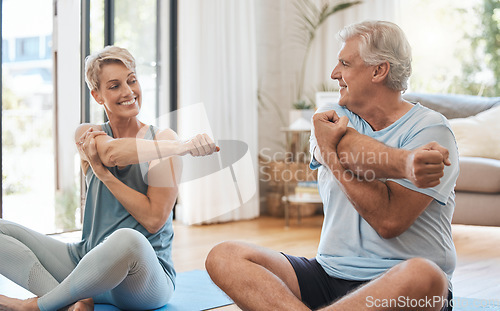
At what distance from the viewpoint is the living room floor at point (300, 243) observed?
2.39 m

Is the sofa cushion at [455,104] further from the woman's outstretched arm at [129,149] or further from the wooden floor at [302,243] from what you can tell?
the woman's outstretched arm at [129,149]

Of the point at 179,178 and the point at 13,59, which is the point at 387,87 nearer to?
the point at 179,178

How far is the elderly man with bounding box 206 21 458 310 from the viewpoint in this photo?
125 cm

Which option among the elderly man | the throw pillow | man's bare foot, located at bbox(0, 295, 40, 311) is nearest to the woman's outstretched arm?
the elderly man

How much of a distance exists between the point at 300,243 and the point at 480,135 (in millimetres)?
1326

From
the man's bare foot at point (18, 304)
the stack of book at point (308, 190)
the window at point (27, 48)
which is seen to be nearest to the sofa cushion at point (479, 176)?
the stack of book at point (308, 190)

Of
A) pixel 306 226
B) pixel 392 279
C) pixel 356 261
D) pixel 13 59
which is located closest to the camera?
pixel 392 279

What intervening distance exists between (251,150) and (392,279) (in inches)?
125

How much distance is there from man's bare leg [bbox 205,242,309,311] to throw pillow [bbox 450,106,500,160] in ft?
7.33

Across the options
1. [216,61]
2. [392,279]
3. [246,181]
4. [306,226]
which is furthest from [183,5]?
[392,279]

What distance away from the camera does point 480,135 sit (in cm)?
338

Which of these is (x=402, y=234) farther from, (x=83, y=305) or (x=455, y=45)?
(x=455, y=45)

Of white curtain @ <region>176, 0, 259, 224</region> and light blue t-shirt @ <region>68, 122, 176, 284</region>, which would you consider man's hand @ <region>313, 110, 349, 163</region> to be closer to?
light blue t-shirt @ <region>68, 122, 176, 284</region>

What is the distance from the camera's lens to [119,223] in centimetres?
174
